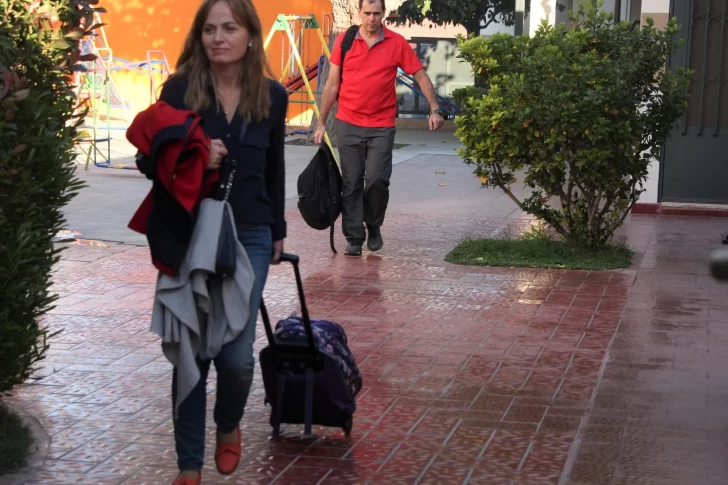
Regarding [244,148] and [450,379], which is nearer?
[244,148]

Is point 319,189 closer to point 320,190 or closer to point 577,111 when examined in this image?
point 320,190

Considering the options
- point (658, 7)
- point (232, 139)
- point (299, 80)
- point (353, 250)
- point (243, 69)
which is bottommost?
point (353, 250)

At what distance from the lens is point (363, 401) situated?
222 inches

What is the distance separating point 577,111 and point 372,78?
1695 millimetres

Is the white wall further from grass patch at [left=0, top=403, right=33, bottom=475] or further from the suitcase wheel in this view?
grass patch at [left=0, top=403, right=33, bottom=475]

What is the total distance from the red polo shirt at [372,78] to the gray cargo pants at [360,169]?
88 millimetres

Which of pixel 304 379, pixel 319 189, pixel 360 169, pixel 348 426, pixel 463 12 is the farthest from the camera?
pixel 463 12

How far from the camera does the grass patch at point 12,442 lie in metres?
4.61

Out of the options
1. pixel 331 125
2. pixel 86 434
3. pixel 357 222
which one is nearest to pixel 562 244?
pixel 357 222

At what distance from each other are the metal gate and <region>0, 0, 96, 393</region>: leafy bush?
324 inches

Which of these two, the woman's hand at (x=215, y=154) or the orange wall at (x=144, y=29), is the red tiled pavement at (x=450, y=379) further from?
the orange wall at (x=144, y=29)

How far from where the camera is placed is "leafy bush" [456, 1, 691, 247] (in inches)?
344

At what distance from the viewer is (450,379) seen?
6027 mm

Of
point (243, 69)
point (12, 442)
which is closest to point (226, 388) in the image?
point (12, 442)
